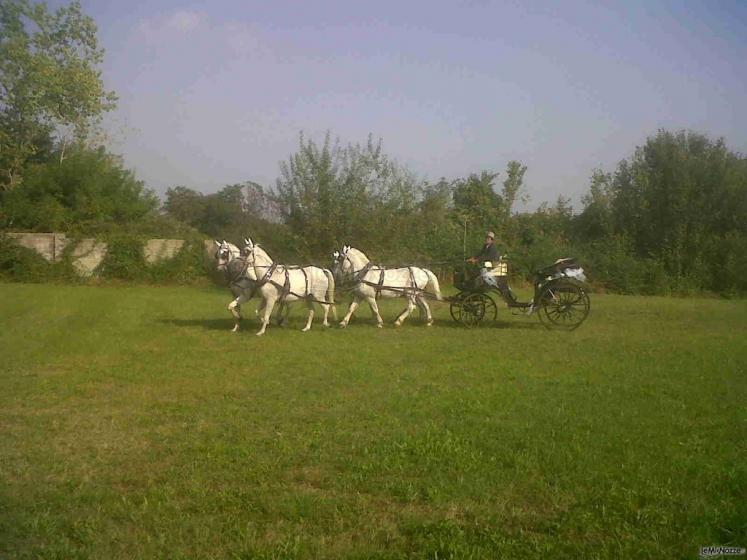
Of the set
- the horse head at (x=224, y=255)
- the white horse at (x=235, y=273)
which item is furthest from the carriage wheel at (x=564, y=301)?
the horse head at (x=224, y=255)

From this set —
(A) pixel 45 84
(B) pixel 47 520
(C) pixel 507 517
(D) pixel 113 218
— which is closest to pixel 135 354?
(B) pixel 47 520

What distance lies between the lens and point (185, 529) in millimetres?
4133

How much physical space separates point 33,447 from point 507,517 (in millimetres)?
3980

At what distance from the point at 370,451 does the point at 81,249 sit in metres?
25.3

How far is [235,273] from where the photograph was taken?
1298cm

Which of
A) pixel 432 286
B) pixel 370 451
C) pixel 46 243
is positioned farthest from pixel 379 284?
pixel 46 243

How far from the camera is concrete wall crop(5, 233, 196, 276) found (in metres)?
27.5

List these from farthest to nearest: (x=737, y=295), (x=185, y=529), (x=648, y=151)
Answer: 1. (x=648, y=151)
2. (x=737, y=295)
3. (x=185, y=529)

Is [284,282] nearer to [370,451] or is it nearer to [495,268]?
[495,268]

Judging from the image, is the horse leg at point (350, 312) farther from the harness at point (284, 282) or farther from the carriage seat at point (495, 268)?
the carriage seat at point (495, 268)

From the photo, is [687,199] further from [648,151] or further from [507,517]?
[507,517]

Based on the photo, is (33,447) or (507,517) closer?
(507,517)

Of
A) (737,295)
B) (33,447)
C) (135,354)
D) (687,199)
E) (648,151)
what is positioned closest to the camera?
(33,447)

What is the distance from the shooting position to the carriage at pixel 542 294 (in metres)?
13.5
